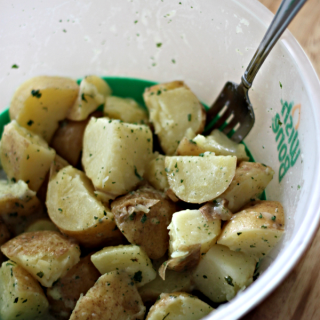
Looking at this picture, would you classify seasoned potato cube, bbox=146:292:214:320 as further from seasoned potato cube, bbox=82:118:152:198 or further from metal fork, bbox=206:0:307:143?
metal fork, bbox=206:0:307:143

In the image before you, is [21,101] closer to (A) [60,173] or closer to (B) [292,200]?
(A) [60,173]

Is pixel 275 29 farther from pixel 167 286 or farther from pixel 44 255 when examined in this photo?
pixel 44 255

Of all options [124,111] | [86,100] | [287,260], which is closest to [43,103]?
[86,100]

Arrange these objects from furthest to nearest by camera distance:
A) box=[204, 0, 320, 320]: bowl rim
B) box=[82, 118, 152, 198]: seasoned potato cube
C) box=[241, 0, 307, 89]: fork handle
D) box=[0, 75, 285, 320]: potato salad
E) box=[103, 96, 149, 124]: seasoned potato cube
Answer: box=[103, 96, 149, 124]: seasoned potato cube, box=[82, 118, 152, 198]: seasoned potato cube, box=[0, 75, 285, 320]: potato salad, box=[241, 0, 307, 89]: fork handle, box=[204, 0, 320, 320]: bowl rim

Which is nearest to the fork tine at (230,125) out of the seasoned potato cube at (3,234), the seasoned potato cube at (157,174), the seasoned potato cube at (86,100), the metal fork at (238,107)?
the metal fork at (238,107)

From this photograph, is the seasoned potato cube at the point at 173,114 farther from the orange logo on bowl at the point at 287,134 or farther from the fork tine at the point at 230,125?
the orange logo on bowl at the point at 287,134

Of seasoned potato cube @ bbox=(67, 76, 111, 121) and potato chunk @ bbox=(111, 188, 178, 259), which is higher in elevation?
seasoned potato cube @ bbox=(67, 76, 111, 121)

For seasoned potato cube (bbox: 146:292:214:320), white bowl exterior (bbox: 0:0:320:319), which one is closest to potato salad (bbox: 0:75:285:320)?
seasoned potato cube (bbox: 146:292:214:320)
